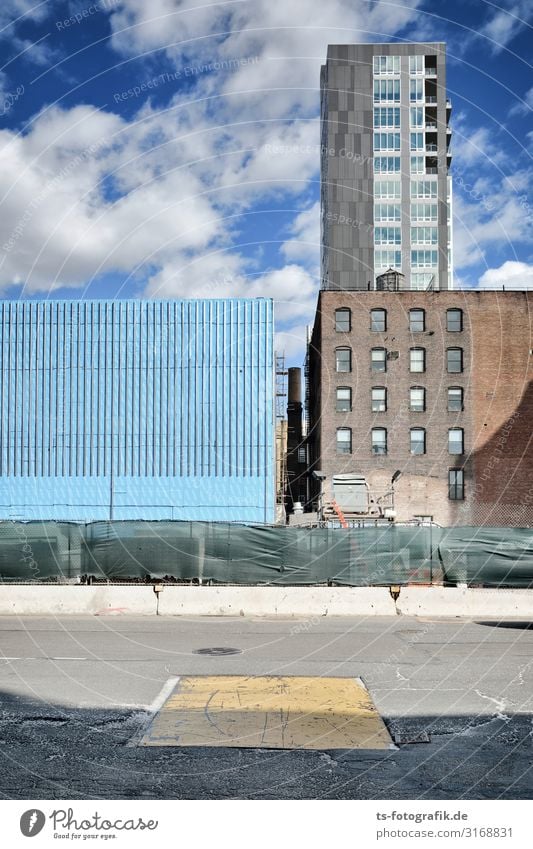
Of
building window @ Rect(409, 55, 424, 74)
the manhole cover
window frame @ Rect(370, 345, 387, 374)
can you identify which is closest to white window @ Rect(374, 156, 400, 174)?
building window @ Rect(409, 55, 424, 74)

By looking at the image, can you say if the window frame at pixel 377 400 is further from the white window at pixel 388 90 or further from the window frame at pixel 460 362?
the white window at pixel 388 90

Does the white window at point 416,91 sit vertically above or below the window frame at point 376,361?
above

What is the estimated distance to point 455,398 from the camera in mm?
56594

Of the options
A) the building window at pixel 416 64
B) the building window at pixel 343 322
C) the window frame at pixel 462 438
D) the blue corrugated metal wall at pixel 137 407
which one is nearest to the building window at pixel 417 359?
the building window at pixel 343 322

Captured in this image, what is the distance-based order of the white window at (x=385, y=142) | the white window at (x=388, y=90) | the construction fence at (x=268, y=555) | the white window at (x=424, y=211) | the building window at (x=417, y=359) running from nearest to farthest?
the construction fence at (x=268, y=555), the building window at (x=417, y=359), the white window at (x=424, y=211), the white window at (x=385, y=142), the white window at (x=388, y=90)

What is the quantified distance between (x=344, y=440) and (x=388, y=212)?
54.4 metres

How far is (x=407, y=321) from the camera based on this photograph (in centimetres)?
5725

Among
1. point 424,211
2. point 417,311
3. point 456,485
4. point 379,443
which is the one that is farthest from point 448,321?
point 424,211

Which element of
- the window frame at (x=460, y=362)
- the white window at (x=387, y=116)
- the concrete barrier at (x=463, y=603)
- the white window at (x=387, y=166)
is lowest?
the concrete barrier at (x=463, y=603)

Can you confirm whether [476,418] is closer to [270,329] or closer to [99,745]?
[270,329]

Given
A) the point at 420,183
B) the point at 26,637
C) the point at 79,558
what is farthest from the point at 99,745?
the point at 420,183

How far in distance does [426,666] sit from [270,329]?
39.0 m

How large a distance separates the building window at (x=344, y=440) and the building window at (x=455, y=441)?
689 centimetres

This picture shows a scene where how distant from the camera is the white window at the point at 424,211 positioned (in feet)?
333
